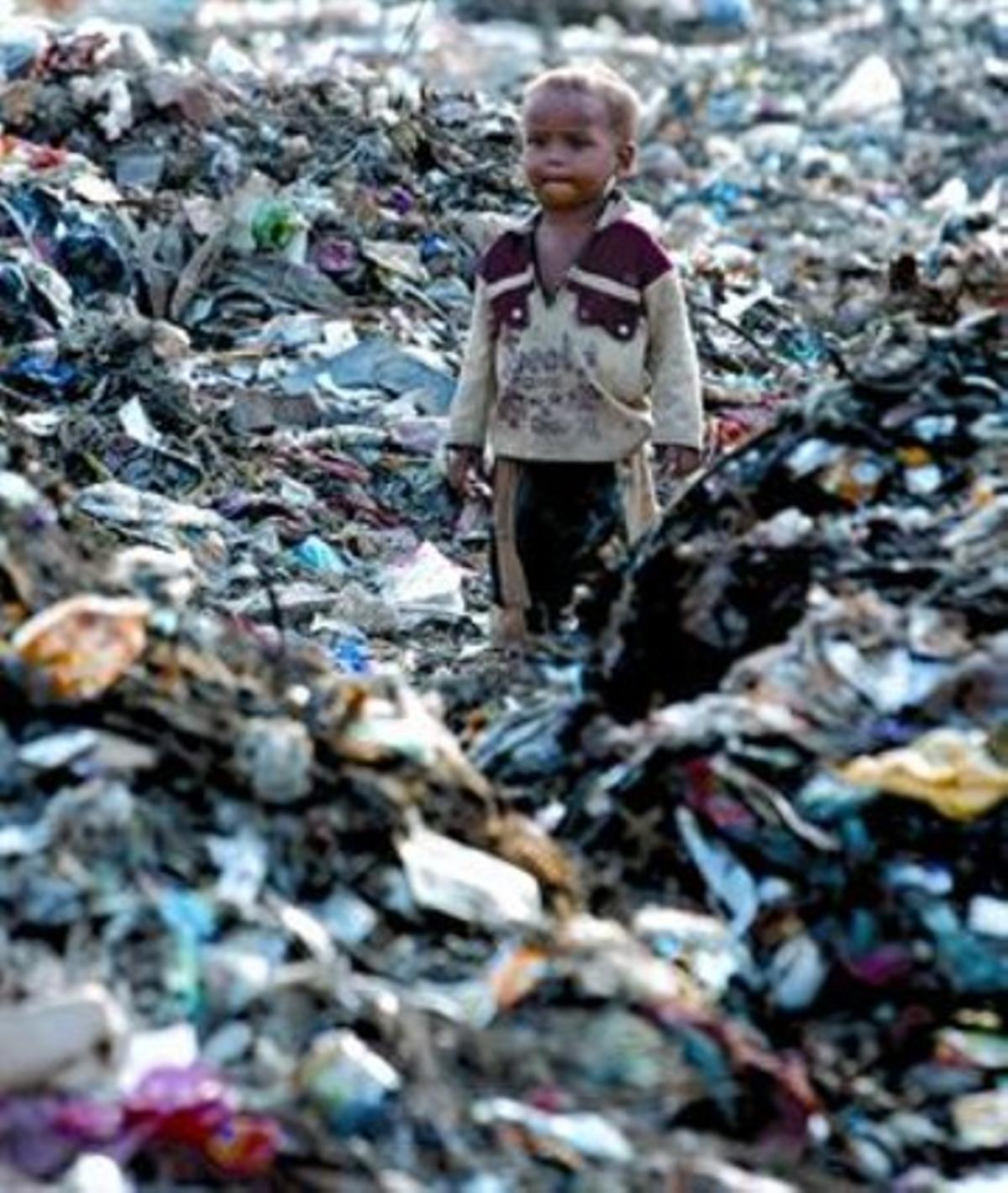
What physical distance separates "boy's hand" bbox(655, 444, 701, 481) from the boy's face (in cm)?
53

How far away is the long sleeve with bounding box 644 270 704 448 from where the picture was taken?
6062 mm

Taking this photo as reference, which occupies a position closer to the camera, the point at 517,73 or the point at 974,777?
the point at 974,777

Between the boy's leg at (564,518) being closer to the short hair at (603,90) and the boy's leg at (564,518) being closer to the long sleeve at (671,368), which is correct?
the long sleeve at (671,368)

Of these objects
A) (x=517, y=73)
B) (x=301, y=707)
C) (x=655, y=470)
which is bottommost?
(x=517, y=73)

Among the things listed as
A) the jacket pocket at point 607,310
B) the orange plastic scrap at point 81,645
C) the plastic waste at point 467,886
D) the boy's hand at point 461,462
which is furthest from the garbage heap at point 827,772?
the boy's hand at point 461,462

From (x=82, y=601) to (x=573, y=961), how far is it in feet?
2.83

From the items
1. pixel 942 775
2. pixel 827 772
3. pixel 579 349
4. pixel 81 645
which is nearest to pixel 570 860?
pixel 827 772

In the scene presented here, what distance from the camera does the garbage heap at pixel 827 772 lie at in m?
3.91

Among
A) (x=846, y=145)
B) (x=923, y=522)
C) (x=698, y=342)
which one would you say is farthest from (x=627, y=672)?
(x=846, y=145)

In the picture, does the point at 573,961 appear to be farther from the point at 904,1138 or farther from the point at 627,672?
the point at 627,672

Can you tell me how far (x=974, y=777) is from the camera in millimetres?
4211

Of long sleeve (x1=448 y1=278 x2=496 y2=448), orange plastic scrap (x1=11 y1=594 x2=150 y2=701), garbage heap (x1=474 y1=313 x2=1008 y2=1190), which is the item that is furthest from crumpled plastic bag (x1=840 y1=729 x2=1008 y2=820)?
long sleeve (x1=448 y1=278 x2=496 y2=448)

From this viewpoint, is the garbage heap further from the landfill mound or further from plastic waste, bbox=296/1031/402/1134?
plastic waste, bbox=296/1031/402/1134

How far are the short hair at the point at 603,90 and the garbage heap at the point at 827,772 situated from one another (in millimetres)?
1164
